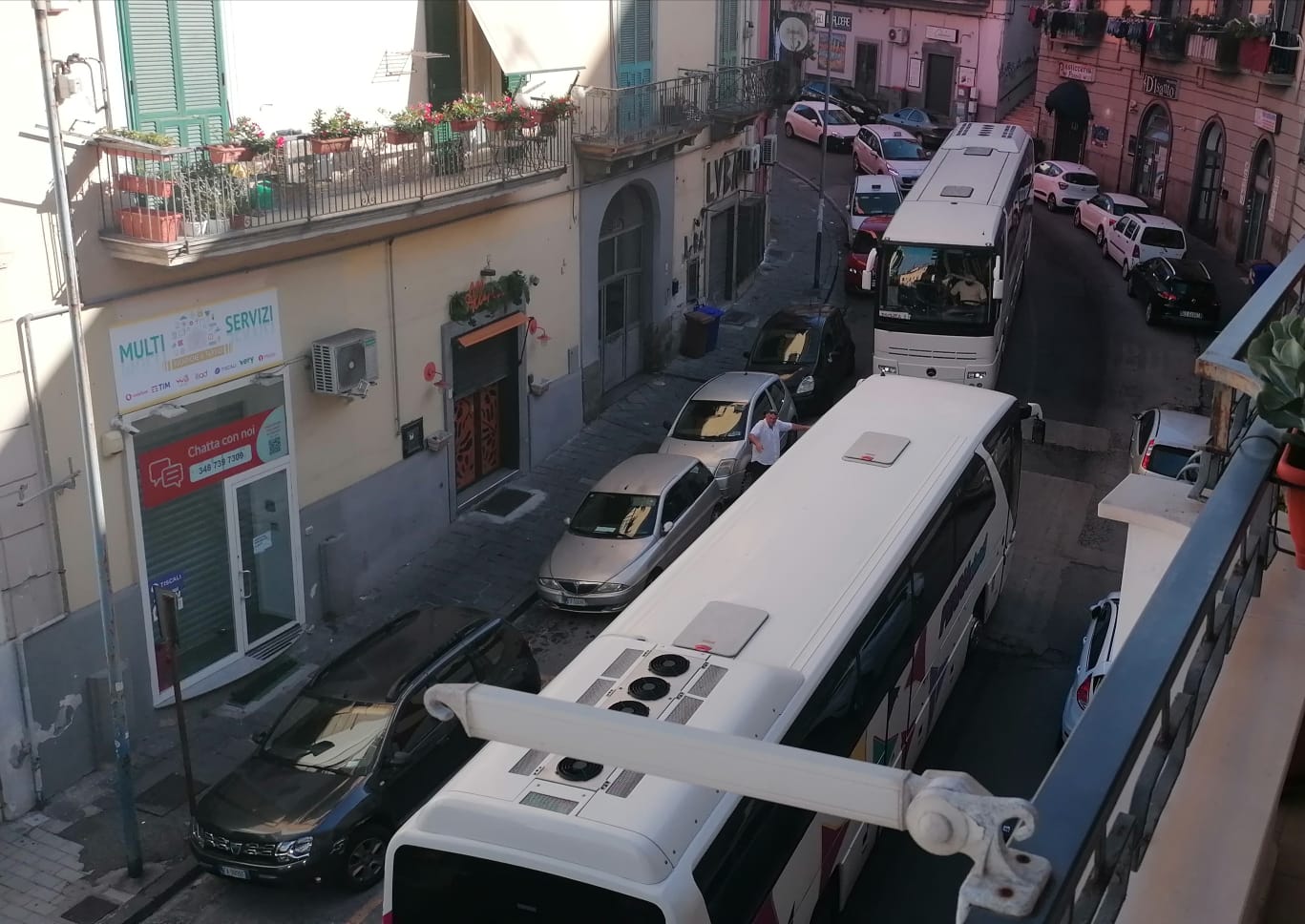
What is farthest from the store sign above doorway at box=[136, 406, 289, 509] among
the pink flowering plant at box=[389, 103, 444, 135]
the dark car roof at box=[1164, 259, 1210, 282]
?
the dark car roof at box=[1164, 259, 1210, 282]

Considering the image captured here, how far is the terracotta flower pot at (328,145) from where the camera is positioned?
15.7 meters

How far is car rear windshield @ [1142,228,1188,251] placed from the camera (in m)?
33.0

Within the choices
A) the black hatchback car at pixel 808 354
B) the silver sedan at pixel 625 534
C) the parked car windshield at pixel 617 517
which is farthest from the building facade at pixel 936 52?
the parked car windshield at pixel 617 517

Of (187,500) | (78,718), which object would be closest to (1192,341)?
(187,500)

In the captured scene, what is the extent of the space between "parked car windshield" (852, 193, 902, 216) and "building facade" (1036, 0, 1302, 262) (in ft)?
29.5

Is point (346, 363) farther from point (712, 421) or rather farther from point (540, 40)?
point (540, 40)

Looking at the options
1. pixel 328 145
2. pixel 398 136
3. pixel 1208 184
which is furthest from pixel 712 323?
pixel 1208 184

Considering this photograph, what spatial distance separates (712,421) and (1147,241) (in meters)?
16.7

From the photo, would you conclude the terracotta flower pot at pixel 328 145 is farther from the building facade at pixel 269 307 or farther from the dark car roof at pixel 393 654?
the dark car roof at pixel 393 654

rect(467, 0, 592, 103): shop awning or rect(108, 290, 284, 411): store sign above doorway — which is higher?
rect(467, 0, 592, 103): shop awning

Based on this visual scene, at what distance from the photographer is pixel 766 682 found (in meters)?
9.92

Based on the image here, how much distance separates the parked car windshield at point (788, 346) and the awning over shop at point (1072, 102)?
25.9m

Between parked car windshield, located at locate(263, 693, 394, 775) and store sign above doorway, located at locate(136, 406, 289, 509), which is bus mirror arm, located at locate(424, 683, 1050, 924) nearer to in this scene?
parked car windshield, located at locate(263, 693, 394, 775)

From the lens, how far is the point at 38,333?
13258mm
